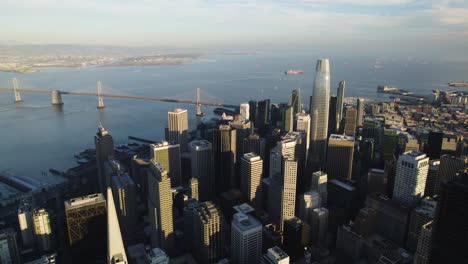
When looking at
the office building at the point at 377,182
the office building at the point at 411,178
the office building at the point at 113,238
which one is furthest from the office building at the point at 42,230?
the office building at the point at 411,178

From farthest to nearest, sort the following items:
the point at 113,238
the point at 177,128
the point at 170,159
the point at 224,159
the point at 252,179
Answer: the point at 177,128, the point at 224,159, the point at 170,159, the point at 252,179, the point at 113,238

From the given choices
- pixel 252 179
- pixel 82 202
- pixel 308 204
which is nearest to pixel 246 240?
pixel 308 204

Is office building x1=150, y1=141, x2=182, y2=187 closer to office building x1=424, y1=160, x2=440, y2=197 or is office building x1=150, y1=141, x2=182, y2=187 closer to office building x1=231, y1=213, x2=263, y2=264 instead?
office building x1=231, y1=213, x2=263, y2=264

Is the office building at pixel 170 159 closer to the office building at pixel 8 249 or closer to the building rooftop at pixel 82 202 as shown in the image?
the building rooftop at pixel 82 202

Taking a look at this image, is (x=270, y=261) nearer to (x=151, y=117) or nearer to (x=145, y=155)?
(x=145, y=155)

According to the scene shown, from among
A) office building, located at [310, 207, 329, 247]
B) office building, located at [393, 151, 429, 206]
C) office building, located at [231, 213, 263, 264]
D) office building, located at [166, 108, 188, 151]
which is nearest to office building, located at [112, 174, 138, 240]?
office building, located at [231, 213, 263, 264]

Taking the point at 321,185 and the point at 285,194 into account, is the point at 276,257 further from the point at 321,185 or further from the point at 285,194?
the point at 321,185
